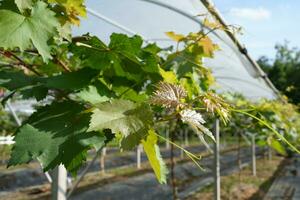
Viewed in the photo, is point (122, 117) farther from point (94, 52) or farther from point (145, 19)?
point (145, 19)

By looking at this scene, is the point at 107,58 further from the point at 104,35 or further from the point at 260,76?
the point at 260,76

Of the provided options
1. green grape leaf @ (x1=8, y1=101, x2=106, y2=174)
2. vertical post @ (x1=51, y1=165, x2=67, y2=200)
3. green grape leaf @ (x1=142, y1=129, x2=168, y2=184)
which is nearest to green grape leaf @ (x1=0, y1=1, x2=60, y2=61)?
green grape leaf @ (x1=8, y1=101, x2=106, y2=174)

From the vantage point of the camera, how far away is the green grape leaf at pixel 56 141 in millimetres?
802

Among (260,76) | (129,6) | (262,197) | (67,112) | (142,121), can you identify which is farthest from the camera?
(262,197)

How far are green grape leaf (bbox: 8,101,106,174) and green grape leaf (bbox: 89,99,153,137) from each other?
0.06 metres

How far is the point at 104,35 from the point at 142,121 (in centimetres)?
453

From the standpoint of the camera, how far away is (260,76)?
Answer: 5648 millimetres

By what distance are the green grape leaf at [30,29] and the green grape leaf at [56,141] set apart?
0.45 ft

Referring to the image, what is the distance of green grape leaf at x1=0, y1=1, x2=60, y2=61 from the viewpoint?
81 cm

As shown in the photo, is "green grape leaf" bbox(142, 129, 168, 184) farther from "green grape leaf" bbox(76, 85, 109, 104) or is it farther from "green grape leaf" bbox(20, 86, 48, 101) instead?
"green grape leaf" bbox(20, 86, 48, 101)

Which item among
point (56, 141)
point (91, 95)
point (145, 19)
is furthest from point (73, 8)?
point (145, 19)

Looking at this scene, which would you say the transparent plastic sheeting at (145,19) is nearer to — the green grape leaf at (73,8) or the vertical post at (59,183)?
the vertical post at (59,183)

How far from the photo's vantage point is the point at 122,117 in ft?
2.64

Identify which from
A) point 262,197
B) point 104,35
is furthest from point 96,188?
point 104,35
